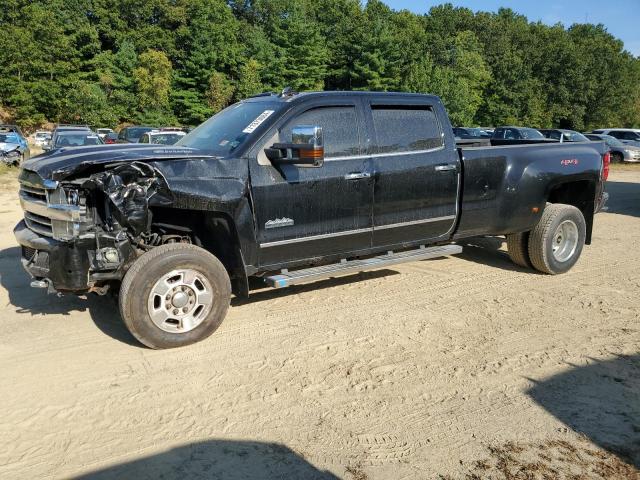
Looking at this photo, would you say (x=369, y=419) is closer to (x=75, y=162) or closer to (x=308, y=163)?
(x=308, y=163)

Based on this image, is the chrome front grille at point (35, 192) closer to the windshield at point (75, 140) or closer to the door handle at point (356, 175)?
the door handle at point (356, 175)

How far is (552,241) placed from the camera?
682cm

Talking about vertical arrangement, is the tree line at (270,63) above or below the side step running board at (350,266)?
above

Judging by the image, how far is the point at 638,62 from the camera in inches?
3135

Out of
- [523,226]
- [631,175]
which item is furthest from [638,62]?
[523,226]

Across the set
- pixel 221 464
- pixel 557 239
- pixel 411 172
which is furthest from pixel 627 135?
pixel 221 464

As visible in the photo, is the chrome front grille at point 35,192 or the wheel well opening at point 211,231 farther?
the wheel well opening at point 211,231

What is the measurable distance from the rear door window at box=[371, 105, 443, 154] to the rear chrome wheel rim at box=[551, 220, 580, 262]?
222 cm

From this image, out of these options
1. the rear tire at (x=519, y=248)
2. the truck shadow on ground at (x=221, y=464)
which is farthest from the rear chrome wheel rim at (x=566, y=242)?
the truck shadow on ground at (x=221, y=464)

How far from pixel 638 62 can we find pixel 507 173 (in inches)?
3488

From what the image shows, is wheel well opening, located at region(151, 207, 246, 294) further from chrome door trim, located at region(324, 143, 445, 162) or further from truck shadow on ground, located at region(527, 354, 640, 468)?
truck shadow on ground, located at region(527, 354, 640, 468)

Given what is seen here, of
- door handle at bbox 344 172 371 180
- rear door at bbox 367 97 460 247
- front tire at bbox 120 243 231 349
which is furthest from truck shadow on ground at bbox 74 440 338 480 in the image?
rear door at bbox 367 97 460 247

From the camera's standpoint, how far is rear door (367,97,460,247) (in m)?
5.52

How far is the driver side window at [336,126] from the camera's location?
5203 millimetres
